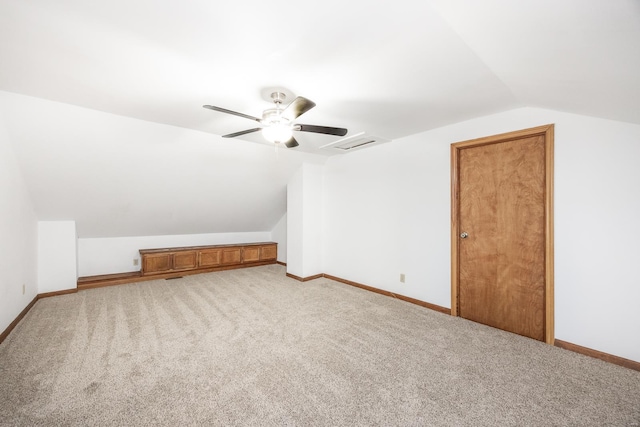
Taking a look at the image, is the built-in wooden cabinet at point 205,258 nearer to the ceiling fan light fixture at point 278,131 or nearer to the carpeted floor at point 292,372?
the carpeted floor at point 292,372

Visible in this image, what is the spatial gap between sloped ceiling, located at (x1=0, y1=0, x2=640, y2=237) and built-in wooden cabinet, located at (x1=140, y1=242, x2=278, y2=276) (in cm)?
148

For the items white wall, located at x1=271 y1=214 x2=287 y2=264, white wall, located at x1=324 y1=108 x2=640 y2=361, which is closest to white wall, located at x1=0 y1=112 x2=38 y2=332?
white wall, located at x1=271 y1=214 x2=287 y2=264

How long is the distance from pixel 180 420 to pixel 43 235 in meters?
4.07

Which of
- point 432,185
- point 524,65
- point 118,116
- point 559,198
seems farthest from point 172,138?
point 559,198

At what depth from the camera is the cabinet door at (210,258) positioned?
17.2 feet

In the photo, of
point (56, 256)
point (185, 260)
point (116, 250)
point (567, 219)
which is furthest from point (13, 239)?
point (567, 219)

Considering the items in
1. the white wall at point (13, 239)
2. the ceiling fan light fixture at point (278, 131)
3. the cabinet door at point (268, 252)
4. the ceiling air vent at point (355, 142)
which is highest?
the ceiling air vent at point (355, 142)

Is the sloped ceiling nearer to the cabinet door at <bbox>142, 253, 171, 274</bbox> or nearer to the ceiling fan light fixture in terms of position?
the ceiling fan light fixture

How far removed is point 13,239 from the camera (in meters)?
2.92

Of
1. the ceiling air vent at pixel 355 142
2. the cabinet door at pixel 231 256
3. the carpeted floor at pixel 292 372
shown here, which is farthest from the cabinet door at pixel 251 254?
the ceiling air vent at pixel 355 142

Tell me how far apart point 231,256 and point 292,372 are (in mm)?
3921

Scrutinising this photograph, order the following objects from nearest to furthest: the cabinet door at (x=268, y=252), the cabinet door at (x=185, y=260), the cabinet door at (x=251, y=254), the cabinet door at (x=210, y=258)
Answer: the cabinet door at (x=185, y=260) → the cabinet door at (x=210, y=258) → the cabinet door at (x=251, y=254) → the cabinet door at (x=268, y=252)

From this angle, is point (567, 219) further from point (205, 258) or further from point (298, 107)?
point (205, 258)

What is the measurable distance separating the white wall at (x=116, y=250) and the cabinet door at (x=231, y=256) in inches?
28.1
